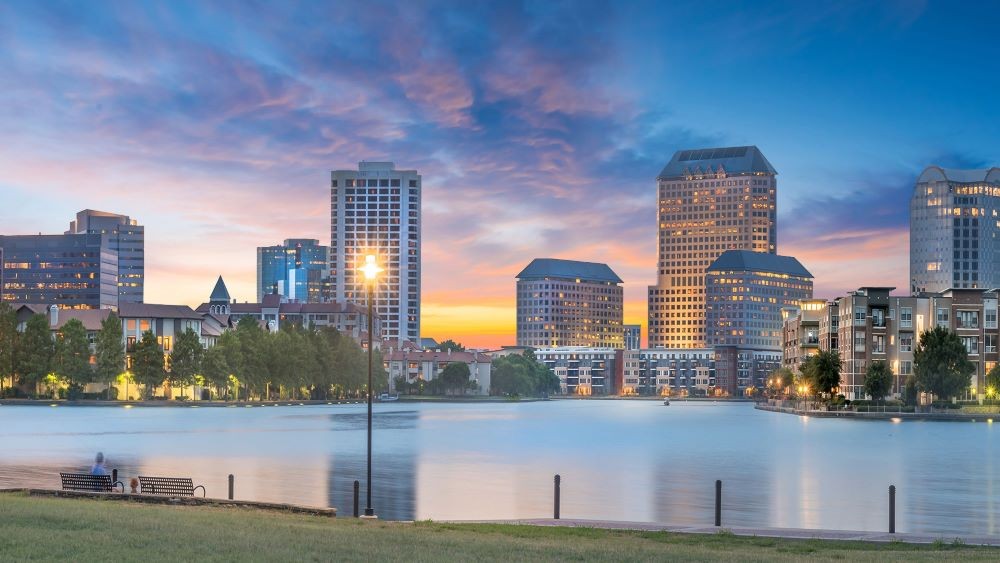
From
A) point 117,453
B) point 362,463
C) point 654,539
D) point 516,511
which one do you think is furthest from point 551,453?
point 654,539

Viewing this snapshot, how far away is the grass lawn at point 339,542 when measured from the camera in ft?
82.2

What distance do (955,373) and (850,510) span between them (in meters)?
146

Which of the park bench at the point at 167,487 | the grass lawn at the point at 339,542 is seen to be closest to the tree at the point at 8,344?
the park bench at the point at 167,487

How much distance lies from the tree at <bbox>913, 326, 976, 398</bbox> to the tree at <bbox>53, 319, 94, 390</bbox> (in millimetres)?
137291

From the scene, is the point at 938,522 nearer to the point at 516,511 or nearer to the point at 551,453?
the point at 516,511

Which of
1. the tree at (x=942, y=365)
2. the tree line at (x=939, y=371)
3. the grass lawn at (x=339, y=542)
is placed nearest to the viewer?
the grass lawn at (x=339, y=542)

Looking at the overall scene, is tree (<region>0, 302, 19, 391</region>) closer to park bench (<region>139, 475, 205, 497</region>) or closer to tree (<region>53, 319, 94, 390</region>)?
tree (<region>53, 319, 94, 390</region>)

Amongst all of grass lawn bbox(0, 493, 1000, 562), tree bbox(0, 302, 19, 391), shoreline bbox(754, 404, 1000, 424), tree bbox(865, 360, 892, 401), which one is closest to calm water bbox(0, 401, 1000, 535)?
grass lawn bbox(0, 493, 1000, 562)

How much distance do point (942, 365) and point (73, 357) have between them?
14139cm

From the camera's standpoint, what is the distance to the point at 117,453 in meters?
81.8

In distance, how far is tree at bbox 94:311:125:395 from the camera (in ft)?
636

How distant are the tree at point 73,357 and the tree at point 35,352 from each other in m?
1.51

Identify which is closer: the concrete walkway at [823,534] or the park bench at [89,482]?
the concrete walkway at [823,534]

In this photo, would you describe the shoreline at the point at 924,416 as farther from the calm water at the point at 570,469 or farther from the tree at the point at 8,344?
the tree at the point at 8,344
